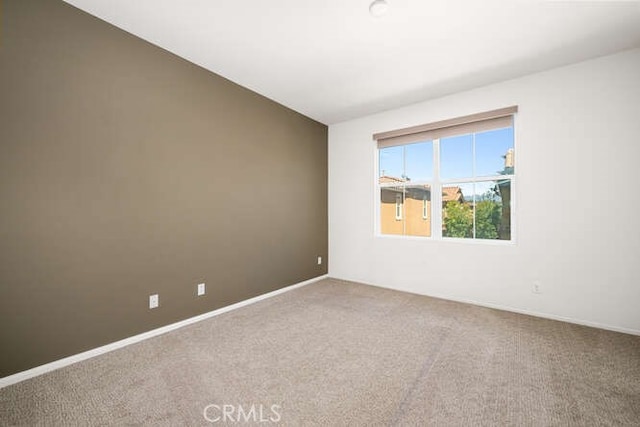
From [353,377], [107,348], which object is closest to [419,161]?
[353,377]

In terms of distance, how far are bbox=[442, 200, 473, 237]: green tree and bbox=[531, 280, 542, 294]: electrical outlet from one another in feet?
2.70

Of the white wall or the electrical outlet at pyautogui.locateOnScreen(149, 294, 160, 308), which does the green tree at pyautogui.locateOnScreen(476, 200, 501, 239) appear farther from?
the electrical outlet at pyautogui.locateOnScreen(149, 294, 160, 308)

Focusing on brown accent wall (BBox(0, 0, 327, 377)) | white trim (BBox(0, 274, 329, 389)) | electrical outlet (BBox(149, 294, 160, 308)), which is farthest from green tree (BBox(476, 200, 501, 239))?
electrical outlet (BBox(149, 294, 160, 308))

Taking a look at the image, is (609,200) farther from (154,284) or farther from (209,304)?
(154,284)

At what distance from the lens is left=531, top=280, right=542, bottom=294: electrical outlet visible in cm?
291

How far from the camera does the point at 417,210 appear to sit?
394 centimetres

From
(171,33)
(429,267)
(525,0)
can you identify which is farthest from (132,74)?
(429,267)

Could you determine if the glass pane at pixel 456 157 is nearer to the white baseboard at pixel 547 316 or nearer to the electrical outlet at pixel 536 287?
the electrical outlet at pixel 536 287

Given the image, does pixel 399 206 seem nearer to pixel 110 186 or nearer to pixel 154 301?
pixel 154 301

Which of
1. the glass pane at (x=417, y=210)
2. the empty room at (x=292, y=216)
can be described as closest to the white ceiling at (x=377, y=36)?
the empty room at (x=292, y=216)

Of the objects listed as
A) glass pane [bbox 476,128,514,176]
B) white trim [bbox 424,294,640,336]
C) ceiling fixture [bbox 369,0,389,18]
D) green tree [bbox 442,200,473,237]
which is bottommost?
white trim [bbox 424,294,640,336]

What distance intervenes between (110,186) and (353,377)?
2.40m

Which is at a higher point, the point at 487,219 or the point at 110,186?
the point at 110,186

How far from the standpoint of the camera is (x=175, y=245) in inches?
105
